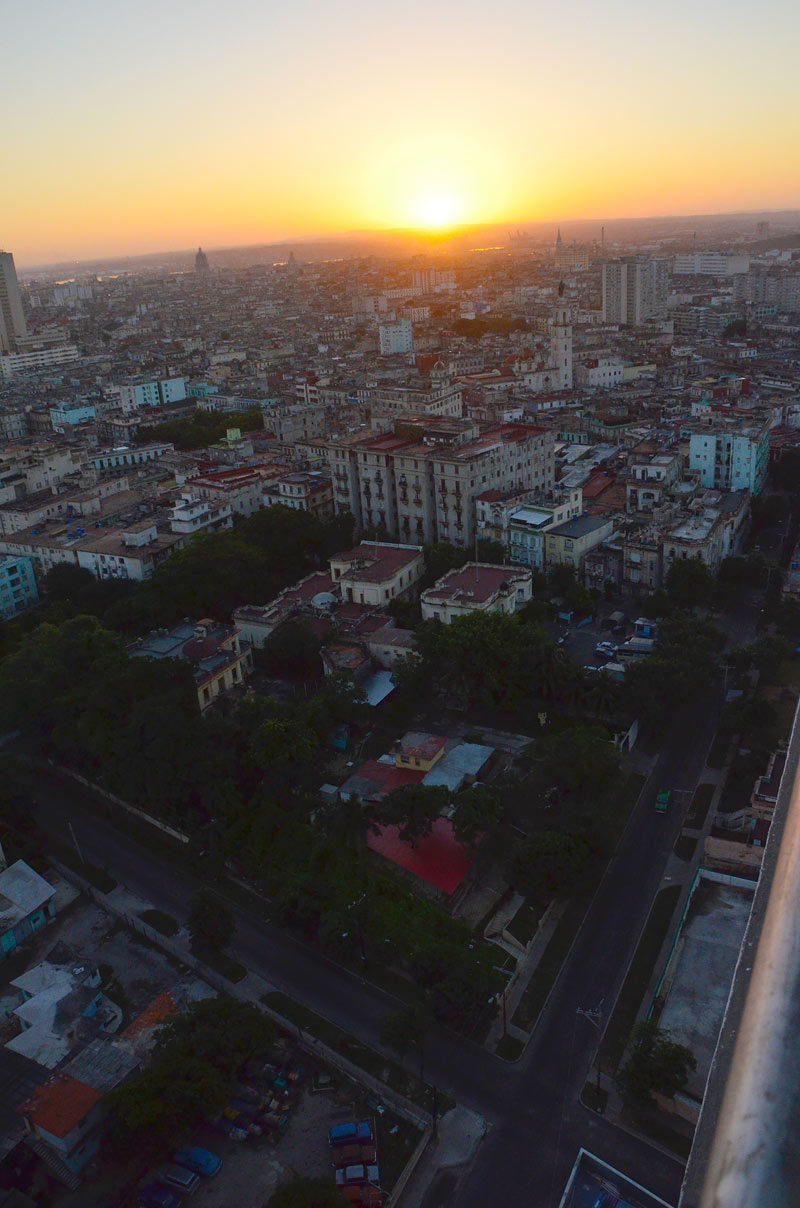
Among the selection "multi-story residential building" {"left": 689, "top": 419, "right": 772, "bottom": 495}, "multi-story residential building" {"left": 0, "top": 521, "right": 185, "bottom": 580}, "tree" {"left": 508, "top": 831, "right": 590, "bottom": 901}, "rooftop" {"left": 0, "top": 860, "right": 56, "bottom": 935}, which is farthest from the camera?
"multi-story residential building" {"left": 689, "top": 419, "right": 772, "bottom": 495}

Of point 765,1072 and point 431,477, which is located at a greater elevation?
point 765,1072

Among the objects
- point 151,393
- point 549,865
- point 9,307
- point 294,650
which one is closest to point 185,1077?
A: point 549,865

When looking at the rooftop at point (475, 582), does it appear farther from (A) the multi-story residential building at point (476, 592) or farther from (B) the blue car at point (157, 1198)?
(B) the blue car at point (157, 1198)

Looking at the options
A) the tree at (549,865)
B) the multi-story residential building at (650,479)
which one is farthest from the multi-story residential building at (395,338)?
the tree at (549,865)

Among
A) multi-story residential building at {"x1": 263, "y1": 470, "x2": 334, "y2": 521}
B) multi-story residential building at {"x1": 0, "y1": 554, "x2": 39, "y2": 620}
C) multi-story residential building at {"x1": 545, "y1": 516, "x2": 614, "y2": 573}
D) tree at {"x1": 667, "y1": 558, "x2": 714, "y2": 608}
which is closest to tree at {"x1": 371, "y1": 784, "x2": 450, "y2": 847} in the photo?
tree at {"x1": 667, "y1": 558, "x2": 714, "y2": 608}

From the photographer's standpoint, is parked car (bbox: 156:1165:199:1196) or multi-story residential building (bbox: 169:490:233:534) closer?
parked car (bbox: 156:1165:199:1196)

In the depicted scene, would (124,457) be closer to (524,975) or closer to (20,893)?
(20,893)

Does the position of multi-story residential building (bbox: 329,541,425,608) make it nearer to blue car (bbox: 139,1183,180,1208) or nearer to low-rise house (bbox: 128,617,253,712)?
low-rise house (bbox: 128,617,253,712)
